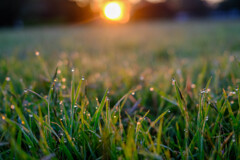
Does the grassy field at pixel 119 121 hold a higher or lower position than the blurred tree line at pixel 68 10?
lower

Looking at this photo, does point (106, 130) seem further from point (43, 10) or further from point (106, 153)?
point (43, 10)

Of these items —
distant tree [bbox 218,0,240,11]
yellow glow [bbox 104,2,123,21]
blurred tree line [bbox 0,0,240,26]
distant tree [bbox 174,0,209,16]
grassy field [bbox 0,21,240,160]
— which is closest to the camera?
grassy field [bbox 0,21,240,160]

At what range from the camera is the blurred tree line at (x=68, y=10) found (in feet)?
72.4

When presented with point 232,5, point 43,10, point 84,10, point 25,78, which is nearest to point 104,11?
point 84,10

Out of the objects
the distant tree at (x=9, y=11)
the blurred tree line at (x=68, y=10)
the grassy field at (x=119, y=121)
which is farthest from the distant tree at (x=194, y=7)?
the grassy field at (x=119, y=121)

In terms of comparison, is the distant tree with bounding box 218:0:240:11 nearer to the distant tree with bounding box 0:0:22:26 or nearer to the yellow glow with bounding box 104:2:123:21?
the yellow glow with bounding box 104:2:123:21

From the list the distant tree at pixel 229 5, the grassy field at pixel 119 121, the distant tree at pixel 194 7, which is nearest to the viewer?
the grassy field at pixel 119 121

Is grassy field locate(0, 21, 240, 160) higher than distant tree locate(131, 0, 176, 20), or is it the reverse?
distant tree locate(131, 0, 176, 20)

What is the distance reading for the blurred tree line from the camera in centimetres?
2206

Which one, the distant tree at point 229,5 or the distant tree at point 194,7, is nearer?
the distant tree at point 229,5

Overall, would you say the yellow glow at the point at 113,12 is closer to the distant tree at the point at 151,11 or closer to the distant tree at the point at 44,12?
the distant tree at the point at 44,12

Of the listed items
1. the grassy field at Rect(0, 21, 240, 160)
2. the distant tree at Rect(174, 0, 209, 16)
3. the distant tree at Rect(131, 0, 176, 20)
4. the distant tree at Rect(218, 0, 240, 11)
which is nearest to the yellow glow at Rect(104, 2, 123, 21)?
the distant tree at Rect(131, 0, 176, 20)

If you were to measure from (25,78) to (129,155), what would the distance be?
1.41 metres

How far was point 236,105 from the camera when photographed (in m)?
1.03
